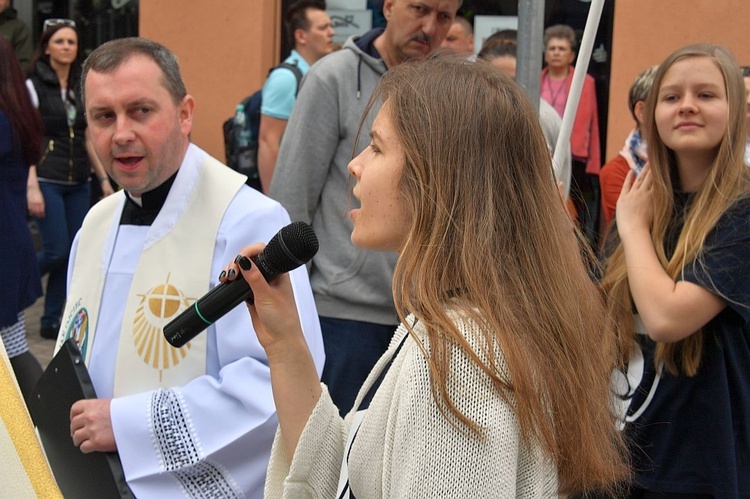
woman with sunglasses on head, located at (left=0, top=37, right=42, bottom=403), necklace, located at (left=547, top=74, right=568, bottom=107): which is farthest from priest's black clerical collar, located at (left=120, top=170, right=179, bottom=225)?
necklace, located at (left=547, top=74, right=568, bottom=107)

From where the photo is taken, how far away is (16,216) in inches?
181

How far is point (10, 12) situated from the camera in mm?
9086

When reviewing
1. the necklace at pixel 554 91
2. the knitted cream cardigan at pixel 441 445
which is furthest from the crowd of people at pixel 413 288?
the necklace at pixel 554 91

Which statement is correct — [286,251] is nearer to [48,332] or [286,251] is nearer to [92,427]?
[92,427]

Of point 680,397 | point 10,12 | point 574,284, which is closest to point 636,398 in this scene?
point 680,397

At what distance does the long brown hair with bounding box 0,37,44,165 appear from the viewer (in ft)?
15.1

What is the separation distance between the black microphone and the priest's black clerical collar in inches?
30.1

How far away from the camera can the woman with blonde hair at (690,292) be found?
2.74m

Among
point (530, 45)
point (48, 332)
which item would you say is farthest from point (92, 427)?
point (48, 332)

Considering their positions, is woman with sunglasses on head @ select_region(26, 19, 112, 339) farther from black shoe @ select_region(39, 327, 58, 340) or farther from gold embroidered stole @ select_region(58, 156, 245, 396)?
gold embroidered stole @ select_region(58, 156, 245, 396)

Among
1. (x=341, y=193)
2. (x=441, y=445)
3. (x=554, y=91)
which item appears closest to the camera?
(x=441, y=445)

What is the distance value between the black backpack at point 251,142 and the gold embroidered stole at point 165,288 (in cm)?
321

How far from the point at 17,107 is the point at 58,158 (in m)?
2.73

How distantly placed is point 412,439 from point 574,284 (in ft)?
1.41
